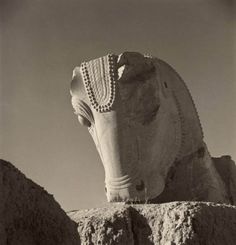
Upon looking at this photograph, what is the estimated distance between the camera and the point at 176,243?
11.0ft

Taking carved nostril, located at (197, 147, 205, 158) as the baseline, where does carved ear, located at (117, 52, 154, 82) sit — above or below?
above

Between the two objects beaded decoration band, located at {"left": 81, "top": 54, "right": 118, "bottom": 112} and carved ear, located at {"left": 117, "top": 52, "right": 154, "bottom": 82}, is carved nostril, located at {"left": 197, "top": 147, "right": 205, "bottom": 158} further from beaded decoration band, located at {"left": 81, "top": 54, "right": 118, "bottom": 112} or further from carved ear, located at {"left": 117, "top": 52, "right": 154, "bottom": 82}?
beaded decoration band, located at {"left": 81, "top": 54, "right": 118, "bottom": 112}

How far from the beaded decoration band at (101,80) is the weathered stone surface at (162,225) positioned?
124 cm

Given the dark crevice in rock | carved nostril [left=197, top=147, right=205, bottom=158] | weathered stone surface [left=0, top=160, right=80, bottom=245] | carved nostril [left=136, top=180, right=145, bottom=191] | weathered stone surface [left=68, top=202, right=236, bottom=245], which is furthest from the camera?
carved nostril [left=197, top=147, right=205, bottom=158]

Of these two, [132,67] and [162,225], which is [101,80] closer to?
[132,67]

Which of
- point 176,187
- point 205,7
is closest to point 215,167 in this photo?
point 176,187

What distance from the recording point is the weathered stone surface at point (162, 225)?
3.34 meters

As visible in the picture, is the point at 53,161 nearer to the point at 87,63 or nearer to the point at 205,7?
the point at 87,63

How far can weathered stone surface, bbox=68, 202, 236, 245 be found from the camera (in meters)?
3.34

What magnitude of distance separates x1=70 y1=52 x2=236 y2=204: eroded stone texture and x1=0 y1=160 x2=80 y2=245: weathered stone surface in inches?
81.0

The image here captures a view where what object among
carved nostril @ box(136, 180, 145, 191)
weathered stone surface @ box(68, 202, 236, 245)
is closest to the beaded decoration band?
carved nostril @ box(136, 180, 145, 191)

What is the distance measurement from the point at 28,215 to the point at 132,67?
252 centimetres

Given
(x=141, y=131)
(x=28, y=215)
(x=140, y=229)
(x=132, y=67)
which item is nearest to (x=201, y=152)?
(x=141, y=131)

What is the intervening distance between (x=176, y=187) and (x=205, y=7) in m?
1.42
